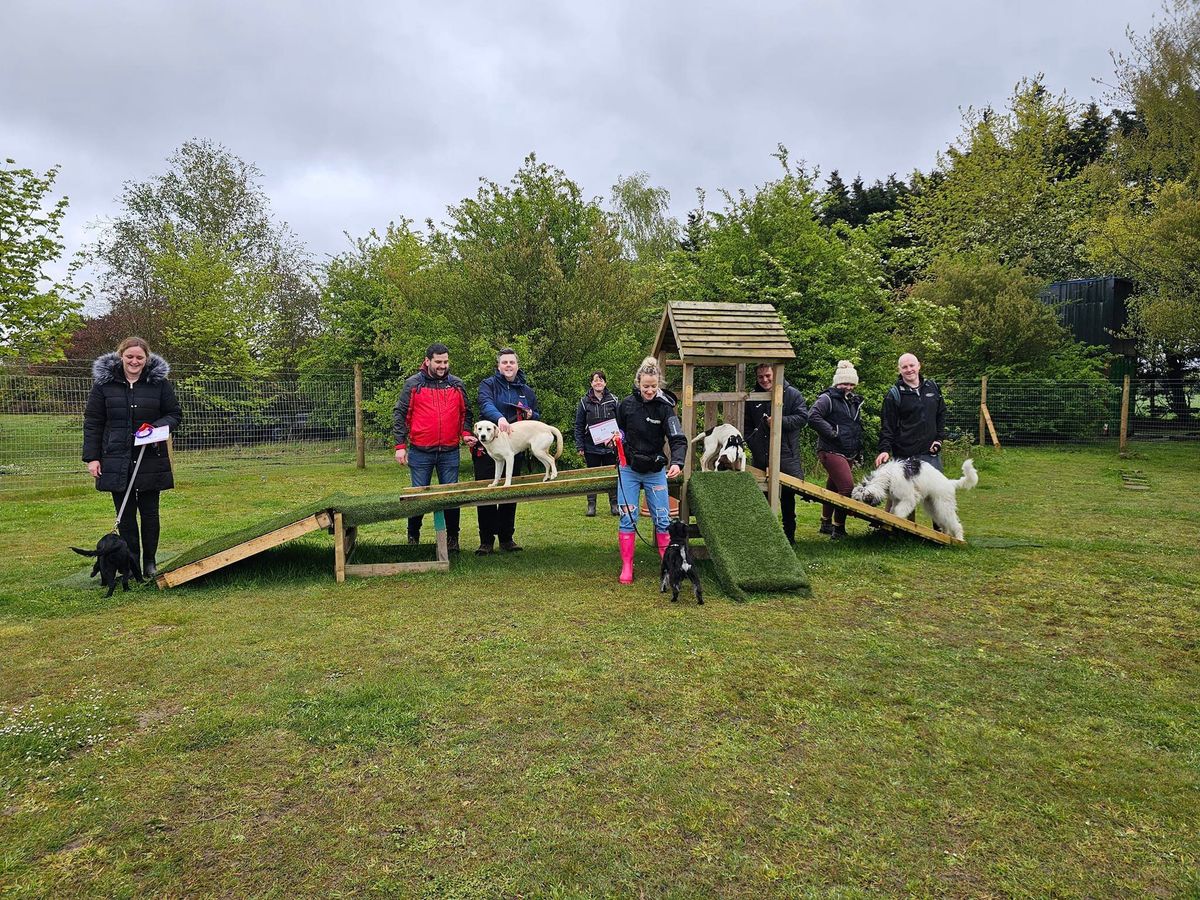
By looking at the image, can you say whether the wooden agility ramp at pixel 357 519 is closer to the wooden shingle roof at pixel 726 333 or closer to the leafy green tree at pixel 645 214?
the wooden shingle roof at pixel 726 333

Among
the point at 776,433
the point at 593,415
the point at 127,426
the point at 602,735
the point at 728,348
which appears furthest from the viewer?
the point at 593,415

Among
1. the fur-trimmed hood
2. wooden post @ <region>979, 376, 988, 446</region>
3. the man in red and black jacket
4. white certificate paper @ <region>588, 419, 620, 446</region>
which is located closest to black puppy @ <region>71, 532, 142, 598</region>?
the fur-trimmed hood

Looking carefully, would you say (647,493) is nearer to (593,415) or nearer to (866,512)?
(866,512)

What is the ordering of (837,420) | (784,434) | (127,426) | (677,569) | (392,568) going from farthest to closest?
(784,434) < (837,420) < (392,568) < (127,426) < (677,569)

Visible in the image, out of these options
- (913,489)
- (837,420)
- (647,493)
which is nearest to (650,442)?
(647,493)

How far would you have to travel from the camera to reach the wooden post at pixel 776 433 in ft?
21.5

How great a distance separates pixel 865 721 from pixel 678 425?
2.78 meters

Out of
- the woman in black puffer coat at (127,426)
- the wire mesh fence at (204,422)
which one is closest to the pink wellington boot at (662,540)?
the woman in black puffer coat at (127,426)

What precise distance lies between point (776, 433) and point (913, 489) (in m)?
1.46

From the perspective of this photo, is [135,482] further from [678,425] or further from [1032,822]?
[1032,822]

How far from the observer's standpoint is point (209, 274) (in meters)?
19.8

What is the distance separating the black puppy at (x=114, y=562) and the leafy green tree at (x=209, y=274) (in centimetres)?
1397

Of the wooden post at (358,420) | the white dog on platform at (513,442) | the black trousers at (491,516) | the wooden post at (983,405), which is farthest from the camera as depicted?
the wooden post at (983,405)

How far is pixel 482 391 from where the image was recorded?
673 centimetres
